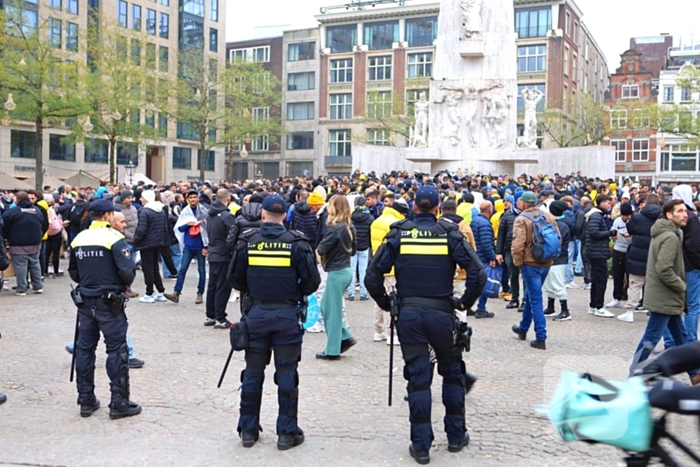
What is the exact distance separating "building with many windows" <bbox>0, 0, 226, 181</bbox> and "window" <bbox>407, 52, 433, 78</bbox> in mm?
17354

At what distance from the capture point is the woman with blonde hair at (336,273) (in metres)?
8.90

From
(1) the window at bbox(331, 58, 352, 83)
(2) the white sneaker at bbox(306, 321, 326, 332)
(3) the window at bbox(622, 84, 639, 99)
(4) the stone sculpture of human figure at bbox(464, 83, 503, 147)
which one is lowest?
(2) the white sneaker at bbox(306, 321, 326, 332)

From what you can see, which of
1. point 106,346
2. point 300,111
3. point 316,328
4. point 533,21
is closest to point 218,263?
point 316,328

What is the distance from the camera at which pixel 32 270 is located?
14195 millimetres

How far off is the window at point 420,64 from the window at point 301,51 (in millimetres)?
10521

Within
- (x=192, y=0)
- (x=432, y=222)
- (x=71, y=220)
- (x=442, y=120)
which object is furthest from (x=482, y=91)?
(x=192, y=0)

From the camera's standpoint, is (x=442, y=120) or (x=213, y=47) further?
(x=213, y=47)

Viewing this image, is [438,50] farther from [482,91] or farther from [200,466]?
[200,466]

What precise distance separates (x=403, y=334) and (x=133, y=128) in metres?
43.2

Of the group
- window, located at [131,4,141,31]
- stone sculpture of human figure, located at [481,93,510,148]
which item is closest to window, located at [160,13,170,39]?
window, located at [131,4,141,31]

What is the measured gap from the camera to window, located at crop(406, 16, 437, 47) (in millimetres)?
67000

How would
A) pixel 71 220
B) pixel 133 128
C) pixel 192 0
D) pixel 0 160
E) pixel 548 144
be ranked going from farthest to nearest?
pixel 192 0
pixel 548 144
pixel 0 160
pixel 133 128
pixel 71 220

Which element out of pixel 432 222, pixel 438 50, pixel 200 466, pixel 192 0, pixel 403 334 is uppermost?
pixel 192 0

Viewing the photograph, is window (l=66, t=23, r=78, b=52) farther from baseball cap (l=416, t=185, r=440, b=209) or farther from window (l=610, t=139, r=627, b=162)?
window (l=610, t=139, r=627, b=162)
